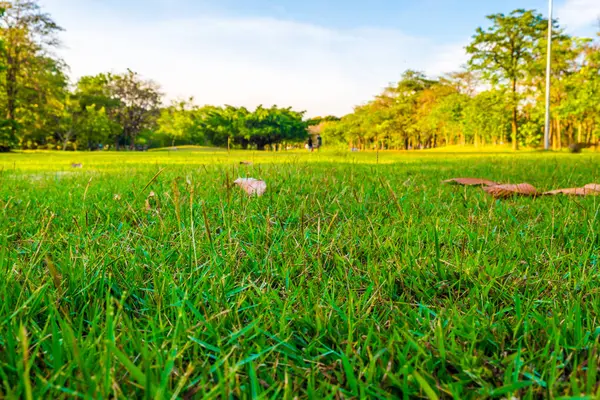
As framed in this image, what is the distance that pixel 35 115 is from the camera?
1180 inches

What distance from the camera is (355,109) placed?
64125 millimetres

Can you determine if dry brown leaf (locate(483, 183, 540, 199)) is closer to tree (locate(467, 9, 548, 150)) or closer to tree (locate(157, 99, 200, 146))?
tree (locate(467, 9, 548, 150))

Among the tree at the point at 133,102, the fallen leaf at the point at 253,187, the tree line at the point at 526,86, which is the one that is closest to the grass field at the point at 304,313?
the fallen leaf at the point at 253,187

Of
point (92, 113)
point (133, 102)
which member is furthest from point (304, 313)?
point (133, 102)

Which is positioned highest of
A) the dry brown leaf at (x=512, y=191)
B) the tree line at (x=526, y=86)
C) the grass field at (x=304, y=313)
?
the tree line at (x=526, y=86)

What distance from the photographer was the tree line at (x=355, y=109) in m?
27.2

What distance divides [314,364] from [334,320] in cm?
15

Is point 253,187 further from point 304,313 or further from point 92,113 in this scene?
point 92,113

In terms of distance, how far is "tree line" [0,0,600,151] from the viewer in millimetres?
27219

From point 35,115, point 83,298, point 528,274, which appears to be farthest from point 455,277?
point 35,115

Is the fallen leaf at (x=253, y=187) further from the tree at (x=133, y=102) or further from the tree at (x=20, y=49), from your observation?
the tree at (x=133, y=102)

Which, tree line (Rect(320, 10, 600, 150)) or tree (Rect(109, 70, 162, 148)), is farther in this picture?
tree (Rect(109, 70, 162, 148))

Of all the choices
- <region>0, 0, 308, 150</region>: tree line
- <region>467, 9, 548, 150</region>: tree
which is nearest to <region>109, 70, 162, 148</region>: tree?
<region>0, 0, 308, 150</region>: tree line

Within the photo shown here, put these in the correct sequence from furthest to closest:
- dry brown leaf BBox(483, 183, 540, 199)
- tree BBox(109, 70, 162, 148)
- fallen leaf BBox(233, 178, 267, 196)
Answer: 1. tree BBox(109, 70, 162, 148)
2. dry brown leaf BBox(483, 183, 540, 199)
3. fallen leaf BBox(233, 178, 267, 196)
